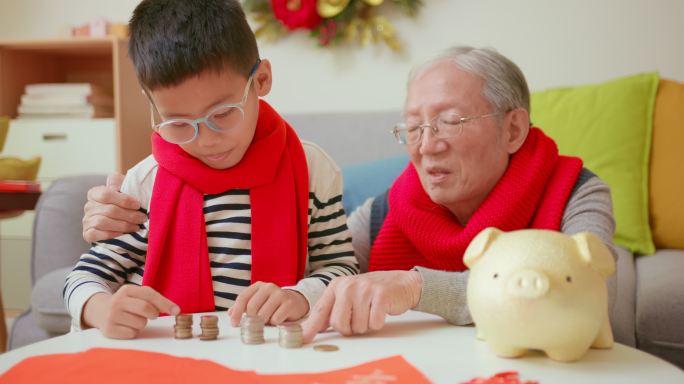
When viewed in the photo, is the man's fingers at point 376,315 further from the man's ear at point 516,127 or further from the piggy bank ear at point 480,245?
the man's ear at point 516,127

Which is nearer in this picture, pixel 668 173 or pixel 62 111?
pixel 668 173

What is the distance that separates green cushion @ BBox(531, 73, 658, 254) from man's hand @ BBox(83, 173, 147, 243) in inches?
61.5

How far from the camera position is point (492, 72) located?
145 cm

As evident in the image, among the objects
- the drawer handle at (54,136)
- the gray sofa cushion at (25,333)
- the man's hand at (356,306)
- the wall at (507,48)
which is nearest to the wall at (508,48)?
the wall at (507,48)

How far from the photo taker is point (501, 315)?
78 cm

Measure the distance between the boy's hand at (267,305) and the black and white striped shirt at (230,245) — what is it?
97mm

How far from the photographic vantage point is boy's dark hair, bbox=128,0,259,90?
1.16 metres

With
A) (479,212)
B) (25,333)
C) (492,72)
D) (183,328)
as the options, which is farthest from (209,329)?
(25,333)

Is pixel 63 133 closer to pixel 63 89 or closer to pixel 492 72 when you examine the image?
pixel 63 89

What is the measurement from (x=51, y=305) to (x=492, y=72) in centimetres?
143

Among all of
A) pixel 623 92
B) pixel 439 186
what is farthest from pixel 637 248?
pixel 439 186

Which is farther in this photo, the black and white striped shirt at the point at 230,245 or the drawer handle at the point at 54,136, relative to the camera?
the drawer handle at the point at 54,136

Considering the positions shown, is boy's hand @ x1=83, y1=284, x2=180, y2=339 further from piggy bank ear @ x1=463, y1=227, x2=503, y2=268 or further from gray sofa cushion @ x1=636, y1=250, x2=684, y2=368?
gray sofa cushion @ x1=636, y1=250, x2=684, y2=368

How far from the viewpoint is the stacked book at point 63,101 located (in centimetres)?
349
